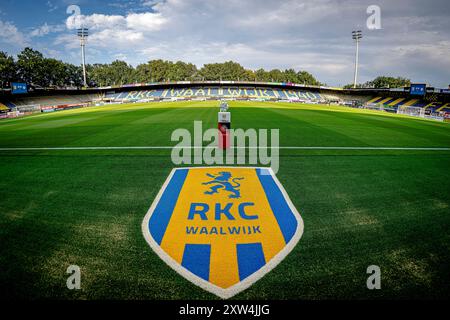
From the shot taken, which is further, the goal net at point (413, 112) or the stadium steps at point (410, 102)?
the stadium steps at point (410, 102)

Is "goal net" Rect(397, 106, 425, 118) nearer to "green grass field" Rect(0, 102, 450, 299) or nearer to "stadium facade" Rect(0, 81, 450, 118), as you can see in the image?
"stadium facade" Rect(0, 81, 450, 118)

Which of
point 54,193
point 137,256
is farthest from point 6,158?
point 137,256

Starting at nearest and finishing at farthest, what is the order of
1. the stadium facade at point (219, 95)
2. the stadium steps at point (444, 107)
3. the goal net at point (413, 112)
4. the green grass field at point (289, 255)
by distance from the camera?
1. the green grass field at point (289, 255)
2. the goal net at point (413, 112)
3. the stadium steps at point (444, 107)
4. the stadium facade at point (219, 95)

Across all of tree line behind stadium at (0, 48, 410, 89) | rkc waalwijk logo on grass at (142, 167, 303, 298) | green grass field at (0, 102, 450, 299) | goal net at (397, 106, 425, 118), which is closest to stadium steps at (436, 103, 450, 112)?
goal net at (397, 106, 425, 118)

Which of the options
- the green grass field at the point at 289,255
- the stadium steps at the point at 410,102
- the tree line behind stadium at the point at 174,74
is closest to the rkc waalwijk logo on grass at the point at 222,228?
the green grass field at the point at 289,255

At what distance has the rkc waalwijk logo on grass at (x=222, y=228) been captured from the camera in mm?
3875

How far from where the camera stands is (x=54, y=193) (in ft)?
22.5

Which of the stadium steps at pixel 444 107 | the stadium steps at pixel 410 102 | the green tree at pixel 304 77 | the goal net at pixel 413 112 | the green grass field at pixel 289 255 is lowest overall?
the green grass field at pixel 289 255

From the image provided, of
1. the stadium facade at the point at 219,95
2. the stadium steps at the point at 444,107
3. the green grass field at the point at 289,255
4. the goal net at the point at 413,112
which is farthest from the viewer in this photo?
the stadium facade at the point at 219,95

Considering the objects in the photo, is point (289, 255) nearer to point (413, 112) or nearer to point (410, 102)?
point (413, 112)

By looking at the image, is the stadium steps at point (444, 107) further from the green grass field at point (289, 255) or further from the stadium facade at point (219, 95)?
the green grass field at point (289, 255)

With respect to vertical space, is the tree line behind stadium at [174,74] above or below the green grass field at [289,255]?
above

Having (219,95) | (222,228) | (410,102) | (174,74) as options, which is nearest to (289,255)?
(222,228)
